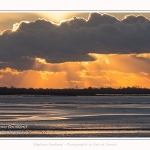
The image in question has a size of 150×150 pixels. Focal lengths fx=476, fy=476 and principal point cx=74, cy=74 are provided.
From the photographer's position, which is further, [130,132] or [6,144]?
[130,132]

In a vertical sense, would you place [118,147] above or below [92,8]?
below

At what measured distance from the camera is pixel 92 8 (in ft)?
44.9

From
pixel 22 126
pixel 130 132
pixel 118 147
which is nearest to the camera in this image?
pixel 118 147

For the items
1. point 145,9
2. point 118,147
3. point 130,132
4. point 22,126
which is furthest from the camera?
point 22,126

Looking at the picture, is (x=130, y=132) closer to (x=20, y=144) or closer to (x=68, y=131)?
(x=68, y=131)

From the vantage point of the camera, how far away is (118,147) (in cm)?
1241

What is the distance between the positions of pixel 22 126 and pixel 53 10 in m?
12.3

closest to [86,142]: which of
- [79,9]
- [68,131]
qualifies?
[79,9]

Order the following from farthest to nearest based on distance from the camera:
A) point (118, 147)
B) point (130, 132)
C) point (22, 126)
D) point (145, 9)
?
point (22, 126)
point (130, 132)
point (145, 9)
point (118, 147)

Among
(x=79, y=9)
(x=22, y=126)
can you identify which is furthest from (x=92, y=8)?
(x=22, y=126)

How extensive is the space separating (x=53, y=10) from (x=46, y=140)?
3745 millimetres

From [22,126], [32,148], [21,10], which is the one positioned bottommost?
[32,148]

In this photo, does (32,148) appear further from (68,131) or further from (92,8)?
(68,131)

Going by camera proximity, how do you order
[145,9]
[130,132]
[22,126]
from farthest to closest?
[22,126] → [130,132] → [145,9]
